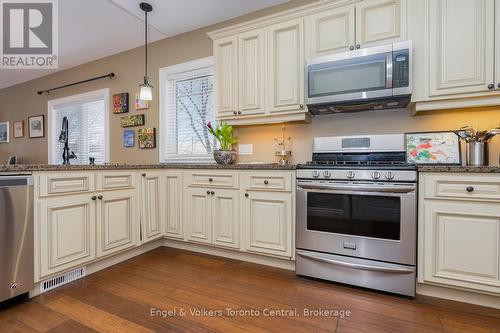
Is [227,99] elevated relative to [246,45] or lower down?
lower down

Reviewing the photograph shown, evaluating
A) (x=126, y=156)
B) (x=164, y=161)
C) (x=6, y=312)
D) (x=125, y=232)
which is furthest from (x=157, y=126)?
(x=6, y=312)

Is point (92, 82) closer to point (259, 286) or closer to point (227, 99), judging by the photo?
point (227, 99)

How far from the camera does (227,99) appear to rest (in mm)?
2584

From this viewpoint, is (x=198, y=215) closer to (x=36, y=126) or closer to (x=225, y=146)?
(x=225, y=146)

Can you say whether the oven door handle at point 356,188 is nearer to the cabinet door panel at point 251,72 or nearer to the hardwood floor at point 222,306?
the hardwood floor at point 222,306

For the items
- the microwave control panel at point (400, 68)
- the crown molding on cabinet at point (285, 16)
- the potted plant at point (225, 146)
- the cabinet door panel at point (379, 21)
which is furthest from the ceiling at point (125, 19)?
the microwave control panel at point (400, 68)

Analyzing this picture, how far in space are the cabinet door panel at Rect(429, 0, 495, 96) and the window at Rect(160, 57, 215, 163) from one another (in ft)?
6.95

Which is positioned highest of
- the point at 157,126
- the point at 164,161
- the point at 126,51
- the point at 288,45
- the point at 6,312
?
the point at 126,51

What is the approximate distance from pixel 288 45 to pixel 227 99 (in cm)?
76

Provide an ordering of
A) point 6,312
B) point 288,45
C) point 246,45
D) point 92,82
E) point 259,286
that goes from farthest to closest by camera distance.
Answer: point 92,82 < point 246,45 < point 288,45 < point 259,286 < point 6,312

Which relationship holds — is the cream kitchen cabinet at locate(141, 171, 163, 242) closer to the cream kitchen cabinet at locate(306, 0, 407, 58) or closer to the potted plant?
the potted plant

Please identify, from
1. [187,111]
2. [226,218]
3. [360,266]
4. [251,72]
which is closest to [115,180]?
[226,218]

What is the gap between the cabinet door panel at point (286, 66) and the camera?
2.25 metres

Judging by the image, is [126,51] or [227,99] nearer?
[227,99]
